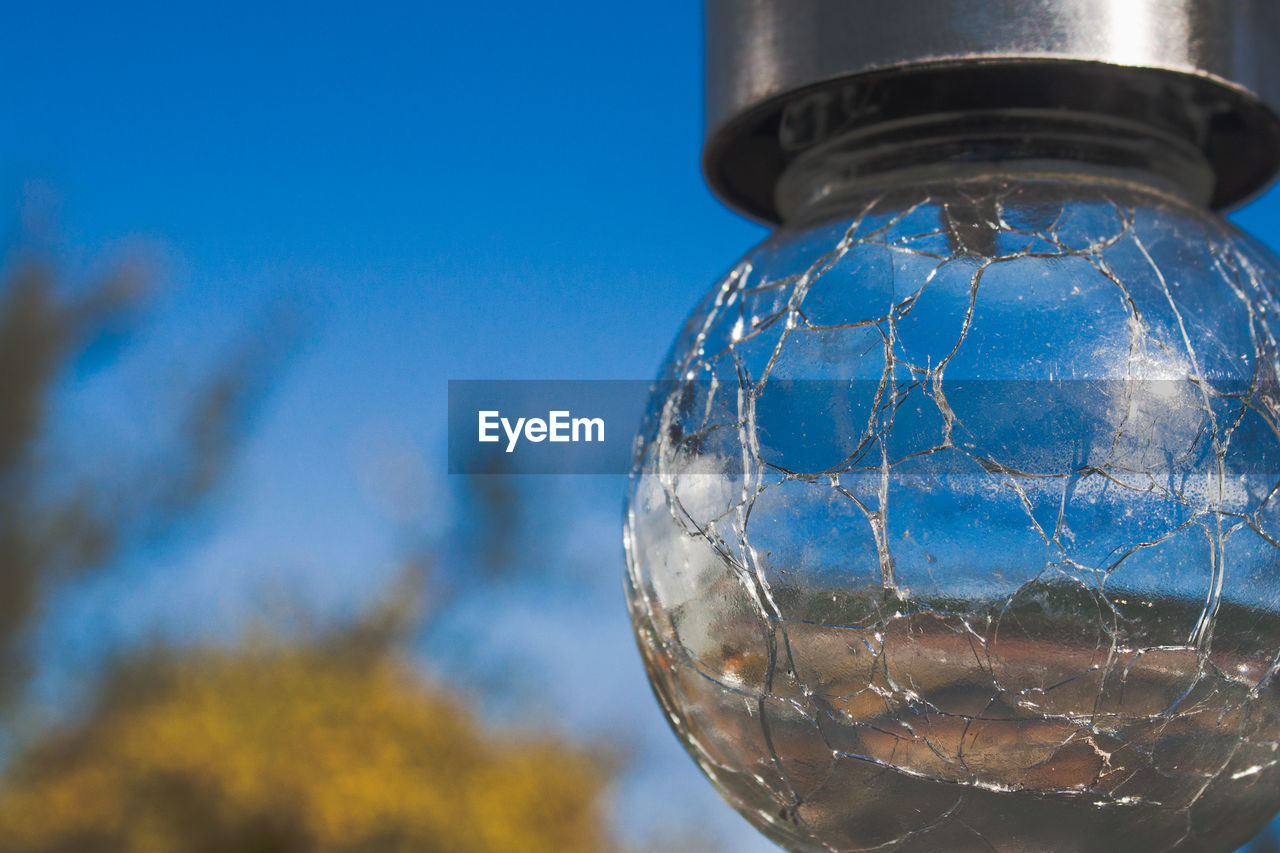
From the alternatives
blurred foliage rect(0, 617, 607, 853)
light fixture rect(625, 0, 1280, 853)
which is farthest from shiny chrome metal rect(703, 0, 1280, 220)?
blurred foliage rect(0, 617, 607, 853)

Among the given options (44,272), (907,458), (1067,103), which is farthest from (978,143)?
(44,272)

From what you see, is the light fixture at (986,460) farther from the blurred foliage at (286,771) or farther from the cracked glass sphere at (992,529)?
the blurred foliage at (286,771)

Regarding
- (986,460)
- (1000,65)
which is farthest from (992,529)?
(1000,65)

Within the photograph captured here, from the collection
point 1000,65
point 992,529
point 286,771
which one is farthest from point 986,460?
point 286,771

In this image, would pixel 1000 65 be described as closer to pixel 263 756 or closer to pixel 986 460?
pixel 986 460

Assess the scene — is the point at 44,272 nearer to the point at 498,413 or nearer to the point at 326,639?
the point at 326,639

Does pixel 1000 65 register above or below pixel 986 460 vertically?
above

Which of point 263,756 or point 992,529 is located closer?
point 992,529

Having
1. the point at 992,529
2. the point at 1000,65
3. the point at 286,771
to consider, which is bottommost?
the point at 286,771
